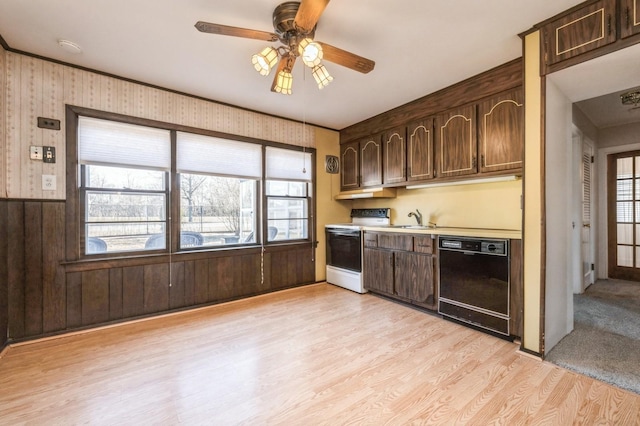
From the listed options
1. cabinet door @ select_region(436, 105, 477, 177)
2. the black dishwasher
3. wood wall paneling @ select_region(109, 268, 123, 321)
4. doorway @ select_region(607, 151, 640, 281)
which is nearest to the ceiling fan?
cabinet door @ select_region(436, 105, 477, 177)

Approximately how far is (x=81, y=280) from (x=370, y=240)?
10.8 ft

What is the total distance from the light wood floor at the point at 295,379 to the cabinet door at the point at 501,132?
67.3 inches

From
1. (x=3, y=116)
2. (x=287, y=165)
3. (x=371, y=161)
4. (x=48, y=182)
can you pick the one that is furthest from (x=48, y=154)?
(x=371, y=161)

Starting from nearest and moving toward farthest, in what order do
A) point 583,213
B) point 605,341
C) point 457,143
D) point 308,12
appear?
point 308,12 → point 605,341 → point 457,143 → point 583,213

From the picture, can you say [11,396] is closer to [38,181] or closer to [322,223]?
[38,181]

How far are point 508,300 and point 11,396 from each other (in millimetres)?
3780

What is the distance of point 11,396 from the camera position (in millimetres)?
1807

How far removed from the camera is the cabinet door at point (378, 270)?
362 cm

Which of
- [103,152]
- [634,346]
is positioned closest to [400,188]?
[634,346]

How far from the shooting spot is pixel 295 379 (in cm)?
198

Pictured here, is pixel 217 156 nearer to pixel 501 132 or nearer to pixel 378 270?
pixel 378 270

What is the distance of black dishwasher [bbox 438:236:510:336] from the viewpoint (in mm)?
2559

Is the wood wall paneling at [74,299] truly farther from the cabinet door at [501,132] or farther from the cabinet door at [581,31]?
the cabinet door at [581,31]

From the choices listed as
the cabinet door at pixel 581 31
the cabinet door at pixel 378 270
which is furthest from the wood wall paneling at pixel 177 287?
the cabinet door at pixel 581 31
